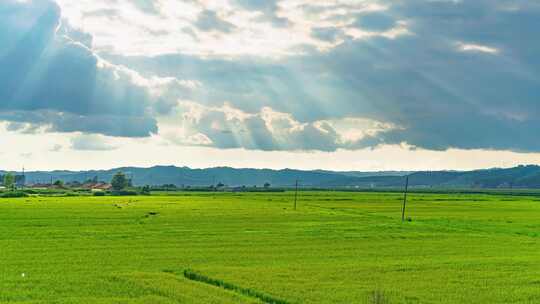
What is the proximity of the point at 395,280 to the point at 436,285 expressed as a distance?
1585 mm

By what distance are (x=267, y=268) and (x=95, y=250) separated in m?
10.3

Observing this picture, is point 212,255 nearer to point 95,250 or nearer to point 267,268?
point 267,268

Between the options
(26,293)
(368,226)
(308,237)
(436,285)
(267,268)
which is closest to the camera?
(26,293)

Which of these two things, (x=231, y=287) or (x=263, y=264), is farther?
(x=263, y=264)

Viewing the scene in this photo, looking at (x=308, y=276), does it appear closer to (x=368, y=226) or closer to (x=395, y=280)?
(x=395, y=280)

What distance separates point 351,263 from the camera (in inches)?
1032

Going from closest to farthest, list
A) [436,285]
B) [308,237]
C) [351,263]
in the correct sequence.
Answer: [436,285]
[351,263]
[308,237]

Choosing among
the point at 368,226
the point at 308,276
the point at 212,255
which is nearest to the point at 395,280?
the point at 308,276

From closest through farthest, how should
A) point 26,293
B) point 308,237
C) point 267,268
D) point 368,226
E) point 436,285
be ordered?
1. point 26,293
2. point 436,285
3. point 267,268
4. point 308,237
5. point 368,226

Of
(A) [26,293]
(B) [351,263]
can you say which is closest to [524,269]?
(B) [351,263]

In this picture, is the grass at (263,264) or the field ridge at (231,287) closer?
the field ridge at (231,287)

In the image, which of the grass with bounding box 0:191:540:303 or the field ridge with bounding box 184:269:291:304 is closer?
the field ridge with bounding box 184:269:291:304

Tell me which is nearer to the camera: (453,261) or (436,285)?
(436,285)

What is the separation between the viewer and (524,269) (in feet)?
83.8
